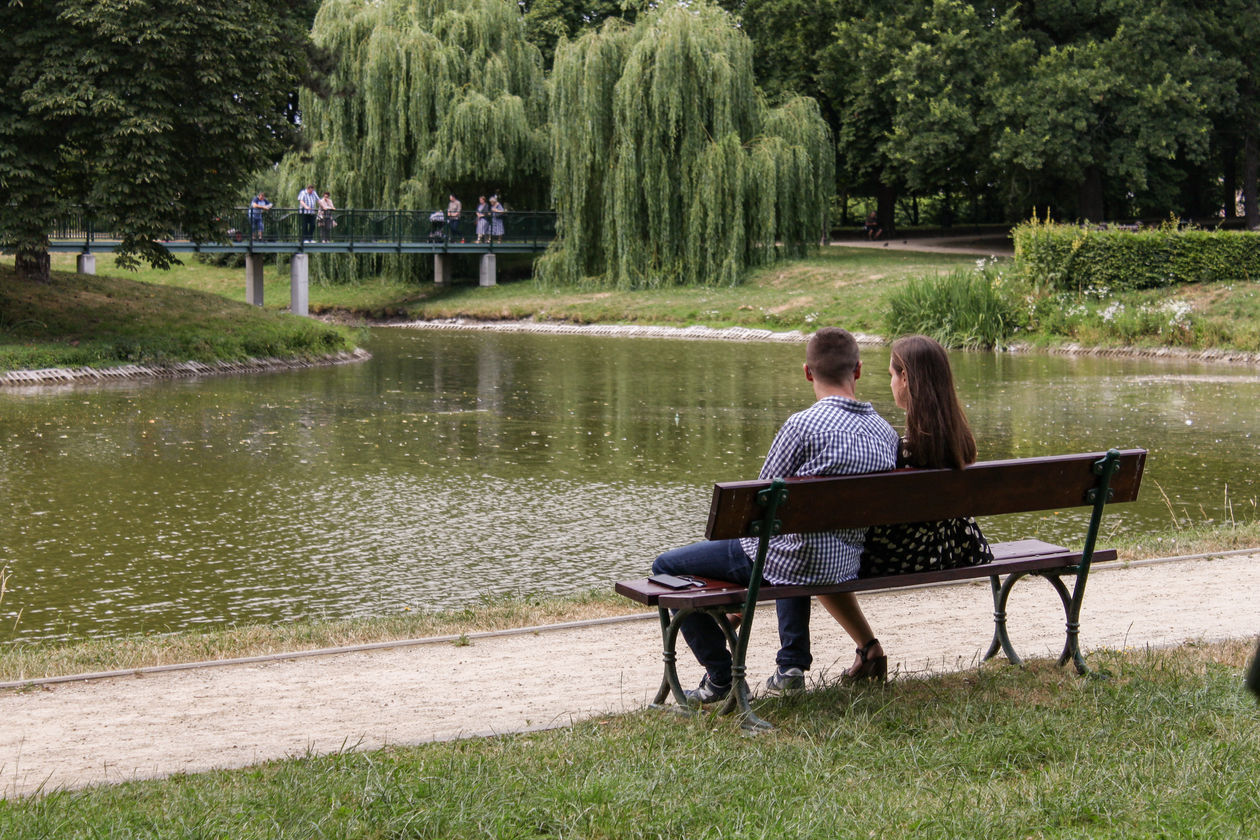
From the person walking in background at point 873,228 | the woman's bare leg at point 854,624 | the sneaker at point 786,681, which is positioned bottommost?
the sneaker at point 786,681

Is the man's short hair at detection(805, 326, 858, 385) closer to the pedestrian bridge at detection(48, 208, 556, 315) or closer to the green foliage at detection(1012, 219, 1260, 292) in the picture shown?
the green foliage at detection(1012, 219, 1260, 292)

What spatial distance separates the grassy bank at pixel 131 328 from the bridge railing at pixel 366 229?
13.3ft

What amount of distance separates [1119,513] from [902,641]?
17.0 feet

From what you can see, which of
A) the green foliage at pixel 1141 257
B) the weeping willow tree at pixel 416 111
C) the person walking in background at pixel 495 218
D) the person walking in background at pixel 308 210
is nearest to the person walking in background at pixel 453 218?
the weeping willow tree at pixel 416 111

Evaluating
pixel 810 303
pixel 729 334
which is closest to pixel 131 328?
pixel 729 334

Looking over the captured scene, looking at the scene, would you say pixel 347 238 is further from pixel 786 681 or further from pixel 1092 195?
pixel 786 681

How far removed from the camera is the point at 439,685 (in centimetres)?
550

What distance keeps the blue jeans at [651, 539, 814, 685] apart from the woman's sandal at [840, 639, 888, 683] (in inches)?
7.4

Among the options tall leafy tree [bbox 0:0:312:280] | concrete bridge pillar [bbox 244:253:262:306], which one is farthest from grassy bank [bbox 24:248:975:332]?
tall leafy tree [bbox 0:0:312:280]

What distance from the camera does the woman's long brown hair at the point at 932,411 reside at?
16.8 feet

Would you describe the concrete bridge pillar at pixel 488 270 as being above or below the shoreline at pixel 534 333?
above

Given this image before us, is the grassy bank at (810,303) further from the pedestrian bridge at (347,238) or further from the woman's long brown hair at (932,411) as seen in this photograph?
the woman's long brown hair at (932,411)

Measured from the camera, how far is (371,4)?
3762 cm

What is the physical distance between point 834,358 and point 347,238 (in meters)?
31.9
